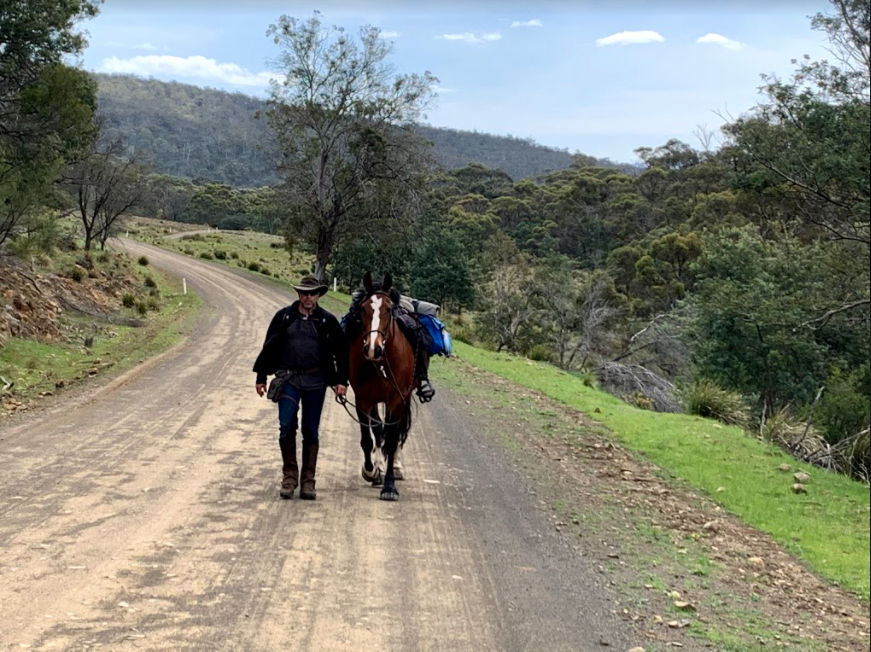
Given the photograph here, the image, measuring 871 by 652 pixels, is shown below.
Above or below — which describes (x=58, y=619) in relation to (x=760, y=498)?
above

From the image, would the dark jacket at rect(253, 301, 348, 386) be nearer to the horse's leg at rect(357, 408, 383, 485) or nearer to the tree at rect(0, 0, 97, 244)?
the horse's leg at rect(357, 408, 383, 485)

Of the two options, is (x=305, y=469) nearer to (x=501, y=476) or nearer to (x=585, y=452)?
(x=501, y=476)

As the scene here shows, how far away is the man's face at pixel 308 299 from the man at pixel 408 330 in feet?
1.17

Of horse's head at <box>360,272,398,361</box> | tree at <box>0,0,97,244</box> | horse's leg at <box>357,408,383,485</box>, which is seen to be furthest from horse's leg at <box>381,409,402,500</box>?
tree at <box>0,0,97,244</box>

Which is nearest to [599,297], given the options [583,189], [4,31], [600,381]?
[600,381]

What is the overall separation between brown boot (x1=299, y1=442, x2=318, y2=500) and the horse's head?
3.91 ft

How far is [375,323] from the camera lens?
22.5ft

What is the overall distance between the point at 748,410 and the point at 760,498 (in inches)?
321

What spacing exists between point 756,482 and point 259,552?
696 centimetres

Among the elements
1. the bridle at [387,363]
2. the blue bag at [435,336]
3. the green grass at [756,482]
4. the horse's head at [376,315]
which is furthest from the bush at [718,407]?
the horse's head at [376,315]

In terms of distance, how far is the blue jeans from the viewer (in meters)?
7.18

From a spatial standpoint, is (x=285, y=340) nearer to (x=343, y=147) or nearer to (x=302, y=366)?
(x=302, y=366)

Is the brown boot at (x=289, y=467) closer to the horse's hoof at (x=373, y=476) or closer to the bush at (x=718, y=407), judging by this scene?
the horse's hoof at (x=373, y=476)

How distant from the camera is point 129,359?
16.3 meters
